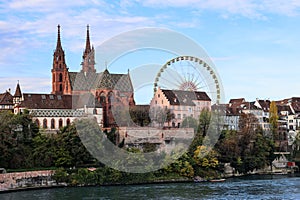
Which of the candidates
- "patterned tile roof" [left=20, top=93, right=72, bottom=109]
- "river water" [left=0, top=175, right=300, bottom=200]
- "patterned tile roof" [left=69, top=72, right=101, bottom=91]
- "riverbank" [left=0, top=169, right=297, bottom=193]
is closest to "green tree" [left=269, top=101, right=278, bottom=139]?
"river water" [left=0, top=175, right=300, bottom=200]

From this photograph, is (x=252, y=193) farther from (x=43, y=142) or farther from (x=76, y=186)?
(x=43, y=142)

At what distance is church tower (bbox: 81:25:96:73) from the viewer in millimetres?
82500

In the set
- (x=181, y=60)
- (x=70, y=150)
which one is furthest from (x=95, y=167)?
(x=181, y=60)

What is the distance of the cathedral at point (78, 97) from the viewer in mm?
72250

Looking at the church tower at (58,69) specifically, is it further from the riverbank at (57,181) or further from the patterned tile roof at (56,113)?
the riverbank at (57,181)

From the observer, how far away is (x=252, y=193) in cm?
4897

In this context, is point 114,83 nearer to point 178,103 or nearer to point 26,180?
point 178,103

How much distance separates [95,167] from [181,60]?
14.3 m

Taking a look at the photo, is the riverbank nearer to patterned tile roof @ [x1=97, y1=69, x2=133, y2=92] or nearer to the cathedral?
the cathedral

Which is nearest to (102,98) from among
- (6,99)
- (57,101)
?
(57,101)

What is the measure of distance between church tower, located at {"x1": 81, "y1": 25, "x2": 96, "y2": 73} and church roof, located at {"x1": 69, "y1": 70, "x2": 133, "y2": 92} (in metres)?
1.04

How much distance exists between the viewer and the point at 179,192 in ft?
163

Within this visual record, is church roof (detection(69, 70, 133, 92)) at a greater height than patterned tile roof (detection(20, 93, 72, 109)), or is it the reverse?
church roof (detection(69, 70, 133, 92))

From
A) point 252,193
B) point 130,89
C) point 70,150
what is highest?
point 130,89
